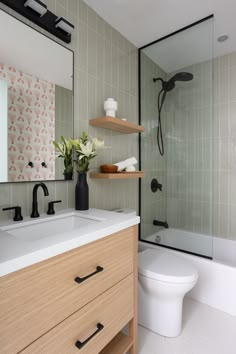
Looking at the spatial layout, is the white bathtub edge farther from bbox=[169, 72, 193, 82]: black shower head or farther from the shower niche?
bbox=[169, 72, 193, 82]: black shower head

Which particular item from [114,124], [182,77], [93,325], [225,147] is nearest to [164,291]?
[93,325]

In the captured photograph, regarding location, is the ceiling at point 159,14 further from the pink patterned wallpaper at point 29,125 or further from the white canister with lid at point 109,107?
the pink patterned wallpaper at point 29,125

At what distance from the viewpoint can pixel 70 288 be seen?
82cm

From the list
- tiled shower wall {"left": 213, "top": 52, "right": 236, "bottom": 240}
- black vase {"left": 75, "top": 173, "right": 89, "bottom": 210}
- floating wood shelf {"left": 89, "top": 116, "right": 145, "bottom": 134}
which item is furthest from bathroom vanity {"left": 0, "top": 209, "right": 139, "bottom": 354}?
tiled shower wall {"left": 213, "top": 52, "right": 236, "bottom": 240}

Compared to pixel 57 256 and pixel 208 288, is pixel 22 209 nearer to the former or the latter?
→ pixel 57 256

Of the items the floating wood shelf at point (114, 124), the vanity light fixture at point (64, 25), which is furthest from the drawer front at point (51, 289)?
the vanity light fixture at point (64, 25)

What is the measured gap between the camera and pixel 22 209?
1.25m

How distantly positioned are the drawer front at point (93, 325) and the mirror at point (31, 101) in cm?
80

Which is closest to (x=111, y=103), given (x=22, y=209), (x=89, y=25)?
(x=89, y=25)

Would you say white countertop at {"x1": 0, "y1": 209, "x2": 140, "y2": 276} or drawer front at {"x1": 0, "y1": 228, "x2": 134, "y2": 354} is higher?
white countertop at {"x1": 0, "y1": 209, "x2": 140, "y2": 276}

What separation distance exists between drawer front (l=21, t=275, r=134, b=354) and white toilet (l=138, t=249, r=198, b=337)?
0.84 ft

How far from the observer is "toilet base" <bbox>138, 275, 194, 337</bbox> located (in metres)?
1.35

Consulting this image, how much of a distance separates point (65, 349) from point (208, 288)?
137 centimetres

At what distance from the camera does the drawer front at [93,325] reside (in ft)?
2.52
